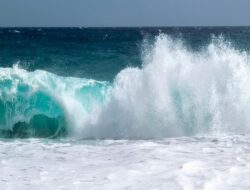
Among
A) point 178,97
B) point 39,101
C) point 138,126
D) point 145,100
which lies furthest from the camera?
point 39,101

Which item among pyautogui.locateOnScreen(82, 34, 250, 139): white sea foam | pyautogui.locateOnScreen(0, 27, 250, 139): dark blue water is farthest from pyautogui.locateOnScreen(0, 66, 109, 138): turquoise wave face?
pyautogui.locateOnScreen(82, 34, 250, 139): white sea foam

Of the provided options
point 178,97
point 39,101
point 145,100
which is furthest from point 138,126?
point 39,101

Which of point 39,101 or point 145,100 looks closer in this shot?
point 145,100

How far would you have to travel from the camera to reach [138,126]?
9102mm

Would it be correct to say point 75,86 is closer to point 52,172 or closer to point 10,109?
point 10,109

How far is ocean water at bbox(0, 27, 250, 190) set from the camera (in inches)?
230

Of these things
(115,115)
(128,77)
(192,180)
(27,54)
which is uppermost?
(27,54)

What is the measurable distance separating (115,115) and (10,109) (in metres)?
2.65

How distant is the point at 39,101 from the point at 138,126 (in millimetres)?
2731

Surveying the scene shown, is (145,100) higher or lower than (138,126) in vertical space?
higher

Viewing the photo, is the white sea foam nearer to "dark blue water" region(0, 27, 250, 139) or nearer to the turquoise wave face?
"dark blue water" region(0, 27, 250, 139)

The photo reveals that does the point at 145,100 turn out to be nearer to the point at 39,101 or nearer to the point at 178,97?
the point at 178,97

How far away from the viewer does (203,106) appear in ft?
31.2

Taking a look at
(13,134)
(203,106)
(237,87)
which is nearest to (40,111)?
(13,134)
